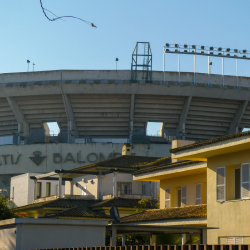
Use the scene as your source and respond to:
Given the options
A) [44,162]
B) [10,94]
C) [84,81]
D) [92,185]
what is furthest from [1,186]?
[92,185]

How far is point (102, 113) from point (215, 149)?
3552 cm

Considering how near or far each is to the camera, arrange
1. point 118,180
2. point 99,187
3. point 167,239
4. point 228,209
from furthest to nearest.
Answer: point 118,180, point 99,187, point 228,209, point 167,239

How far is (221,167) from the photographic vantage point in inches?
769

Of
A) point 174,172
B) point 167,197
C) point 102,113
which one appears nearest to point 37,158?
point 102,113

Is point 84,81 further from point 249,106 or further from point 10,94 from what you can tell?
point 249,106

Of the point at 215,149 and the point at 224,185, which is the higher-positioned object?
the point at 215,149

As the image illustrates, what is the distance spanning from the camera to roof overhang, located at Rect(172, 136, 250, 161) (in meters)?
17.7

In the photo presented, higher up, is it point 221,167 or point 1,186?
point 1,186

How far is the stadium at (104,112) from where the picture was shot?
5128cm

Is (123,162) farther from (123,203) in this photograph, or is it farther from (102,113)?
(102,113)

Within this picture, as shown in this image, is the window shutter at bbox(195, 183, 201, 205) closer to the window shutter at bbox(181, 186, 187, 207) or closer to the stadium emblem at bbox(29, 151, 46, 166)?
the window shutter at bbox(181, 186, 187, 207)

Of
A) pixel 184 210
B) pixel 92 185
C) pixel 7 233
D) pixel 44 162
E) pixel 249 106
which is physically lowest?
pixel 7 233

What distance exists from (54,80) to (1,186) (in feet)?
40.8

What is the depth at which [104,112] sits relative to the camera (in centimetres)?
5375
